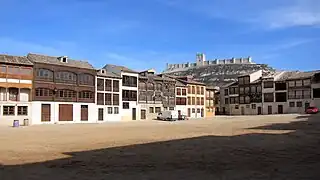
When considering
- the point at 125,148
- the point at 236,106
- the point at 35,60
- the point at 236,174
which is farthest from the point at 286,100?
the point at 236,174

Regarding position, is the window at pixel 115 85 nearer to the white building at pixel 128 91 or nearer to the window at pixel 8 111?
the white building at pixel 128 91

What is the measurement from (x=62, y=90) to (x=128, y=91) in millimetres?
19119

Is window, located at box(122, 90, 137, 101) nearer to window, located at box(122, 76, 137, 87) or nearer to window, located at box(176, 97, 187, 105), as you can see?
window, located at box(122, 76, 137, 87)

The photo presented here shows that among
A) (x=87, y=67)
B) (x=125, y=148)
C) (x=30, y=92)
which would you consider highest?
(x=87, y=67)

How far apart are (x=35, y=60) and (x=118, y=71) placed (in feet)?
72.4

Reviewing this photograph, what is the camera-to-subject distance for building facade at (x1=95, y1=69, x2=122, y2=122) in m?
77.8

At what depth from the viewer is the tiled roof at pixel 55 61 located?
218 ft

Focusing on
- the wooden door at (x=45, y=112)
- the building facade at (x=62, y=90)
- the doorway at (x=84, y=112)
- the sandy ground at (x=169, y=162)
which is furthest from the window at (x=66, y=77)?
the sandy ground at (x=169, y=162)

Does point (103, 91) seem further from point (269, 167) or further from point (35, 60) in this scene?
point (269, 167)

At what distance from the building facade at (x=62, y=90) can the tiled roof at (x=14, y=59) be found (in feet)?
3.75

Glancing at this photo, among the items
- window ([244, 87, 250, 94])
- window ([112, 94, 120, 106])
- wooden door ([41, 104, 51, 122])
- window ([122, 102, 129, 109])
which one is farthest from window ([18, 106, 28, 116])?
window ([244, 87, 250, 94])

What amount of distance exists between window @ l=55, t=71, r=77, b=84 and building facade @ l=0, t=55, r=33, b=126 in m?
5.59

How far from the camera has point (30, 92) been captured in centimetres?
6419

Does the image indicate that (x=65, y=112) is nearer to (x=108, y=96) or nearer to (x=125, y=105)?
(x=108, y=96)
